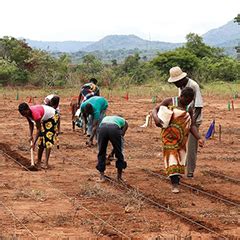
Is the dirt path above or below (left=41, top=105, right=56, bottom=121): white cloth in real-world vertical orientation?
below

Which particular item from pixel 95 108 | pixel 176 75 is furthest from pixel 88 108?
pixel 176 75

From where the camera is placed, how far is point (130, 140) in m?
13.5

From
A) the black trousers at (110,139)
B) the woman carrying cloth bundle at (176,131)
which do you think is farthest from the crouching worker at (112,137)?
the woman carrying cloth bundle at (176,131)

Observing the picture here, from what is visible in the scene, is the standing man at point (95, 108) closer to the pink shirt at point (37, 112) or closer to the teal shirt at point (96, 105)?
the teal shirt at point (96, 105)

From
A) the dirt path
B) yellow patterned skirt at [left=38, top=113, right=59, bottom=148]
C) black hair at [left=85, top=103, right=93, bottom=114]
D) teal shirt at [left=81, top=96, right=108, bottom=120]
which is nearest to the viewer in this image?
the dirt path

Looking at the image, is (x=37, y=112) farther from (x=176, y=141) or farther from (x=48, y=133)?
(x=176, y=141)

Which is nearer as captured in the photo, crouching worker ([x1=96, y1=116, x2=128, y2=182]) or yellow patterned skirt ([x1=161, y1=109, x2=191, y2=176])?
yellow patterned skirt ([x1=161, y1=109, x2=191, y2=176])

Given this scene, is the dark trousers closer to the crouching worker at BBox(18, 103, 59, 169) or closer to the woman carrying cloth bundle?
the woman carrying cloth bundle

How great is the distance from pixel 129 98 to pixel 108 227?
74.7 feet

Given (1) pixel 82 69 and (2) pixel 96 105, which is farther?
(1) pixel 82 69

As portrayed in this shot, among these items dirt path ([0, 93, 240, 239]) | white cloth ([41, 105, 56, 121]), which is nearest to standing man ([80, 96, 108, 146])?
dirt path ([0, 93, 240, 239])

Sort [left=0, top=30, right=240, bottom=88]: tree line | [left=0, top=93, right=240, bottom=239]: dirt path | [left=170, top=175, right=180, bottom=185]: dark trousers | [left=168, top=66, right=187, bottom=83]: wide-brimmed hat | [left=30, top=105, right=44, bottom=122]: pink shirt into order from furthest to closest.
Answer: [left=0, top=30, right=240, bottom=88]: tree line
[left=30, top=105, right=44, bottom=122]: pink shirt
[left=168, top=66, right=187, bottom=83]: wide-brimmed hat
[left=170, top=175, right=180, bottom=185]: dark trousers
[left=0, top=93, right=240, bottom=239]: dirt path

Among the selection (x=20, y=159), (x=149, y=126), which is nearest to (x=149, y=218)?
(x=20, y=159)

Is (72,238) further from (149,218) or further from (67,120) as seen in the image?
(67,120)
